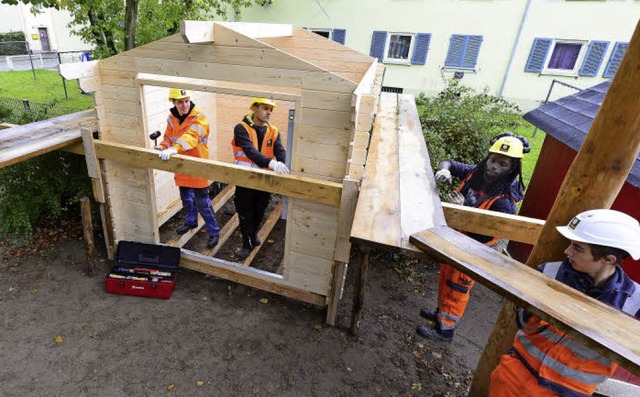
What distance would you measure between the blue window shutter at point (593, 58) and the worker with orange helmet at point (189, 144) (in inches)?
651

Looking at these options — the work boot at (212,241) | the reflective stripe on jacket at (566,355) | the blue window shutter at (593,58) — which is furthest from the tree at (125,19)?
the blue window shutter at (593,58)

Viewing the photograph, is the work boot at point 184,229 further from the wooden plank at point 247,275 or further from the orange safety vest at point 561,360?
the orange safety vest at point 561,360

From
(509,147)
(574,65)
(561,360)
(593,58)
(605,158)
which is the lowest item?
(561,360)

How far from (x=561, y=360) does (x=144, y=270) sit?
4430 mm

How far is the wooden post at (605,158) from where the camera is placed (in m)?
1.68

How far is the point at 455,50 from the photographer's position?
15258 millimetres

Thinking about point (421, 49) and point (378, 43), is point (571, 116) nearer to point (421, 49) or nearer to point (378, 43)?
point (421, 49)

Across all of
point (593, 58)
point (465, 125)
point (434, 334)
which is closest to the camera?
point (434, 334)

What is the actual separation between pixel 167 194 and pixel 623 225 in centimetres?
604

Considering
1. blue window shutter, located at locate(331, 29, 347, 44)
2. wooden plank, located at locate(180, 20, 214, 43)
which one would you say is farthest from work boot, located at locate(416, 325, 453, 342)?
blue window shutter, located at locate(331, 29, 347, 44)

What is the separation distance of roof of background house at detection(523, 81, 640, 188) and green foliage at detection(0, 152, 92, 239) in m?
6.52

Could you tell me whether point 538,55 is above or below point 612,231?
above

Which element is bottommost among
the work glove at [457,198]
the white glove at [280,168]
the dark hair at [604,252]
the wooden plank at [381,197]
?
the white glove at [280,168]

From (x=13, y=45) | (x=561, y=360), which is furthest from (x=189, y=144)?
(x=13, y=45)
